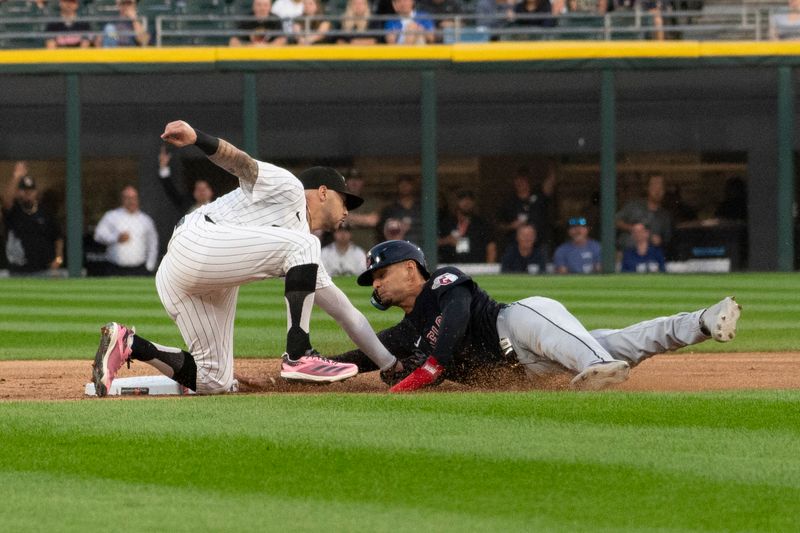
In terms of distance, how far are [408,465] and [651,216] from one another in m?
14.0

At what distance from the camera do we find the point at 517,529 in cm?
374

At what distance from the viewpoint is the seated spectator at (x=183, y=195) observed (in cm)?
1784

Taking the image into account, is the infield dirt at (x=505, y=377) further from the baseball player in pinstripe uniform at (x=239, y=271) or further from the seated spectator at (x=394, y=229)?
the seated spectator at (x=394, y=229)

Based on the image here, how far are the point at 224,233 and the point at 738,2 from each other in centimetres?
1743

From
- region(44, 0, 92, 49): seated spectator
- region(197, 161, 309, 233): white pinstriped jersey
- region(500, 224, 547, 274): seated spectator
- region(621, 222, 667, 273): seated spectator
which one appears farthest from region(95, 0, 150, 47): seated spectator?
region(197, 161, 309, 233): white pinstriped jersey

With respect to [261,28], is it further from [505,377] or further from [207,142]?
[207,142]

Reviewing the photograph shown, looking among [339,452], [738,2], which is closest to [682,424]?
[339,452]

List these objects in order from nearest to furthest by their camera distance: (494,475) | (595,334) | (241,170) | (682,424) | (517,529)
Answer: (517,529) → (494,475) → (682,424) → (241,170) → (595,334)

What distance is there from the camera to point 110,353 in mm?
6426

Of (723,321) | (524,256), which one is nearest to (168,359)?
(723,321)

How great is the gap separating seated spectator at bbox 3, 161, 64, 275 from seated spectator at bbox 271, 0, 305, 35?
3.78m

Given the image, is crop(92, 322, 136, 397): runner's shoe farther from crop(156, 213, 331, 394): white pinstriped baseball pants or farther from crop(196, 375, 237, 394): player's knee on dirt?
crop(196, 375, 237, 394): player's knee on dirt

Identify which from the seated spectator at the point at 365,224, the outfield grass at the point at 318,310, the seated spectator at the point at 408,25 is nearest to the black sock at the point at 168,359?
the outfield grass at the point at 318,310

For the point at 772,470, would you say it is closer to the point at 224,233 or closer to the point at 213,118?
the point at 224,233
